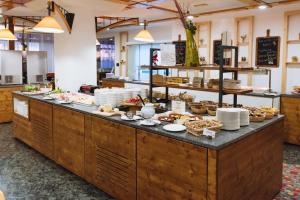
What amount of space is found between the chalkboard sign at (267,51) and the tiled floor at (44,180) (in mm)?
2745

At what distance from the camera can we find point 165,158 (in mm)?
2586

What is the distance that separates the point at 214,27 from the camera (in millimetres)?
7938

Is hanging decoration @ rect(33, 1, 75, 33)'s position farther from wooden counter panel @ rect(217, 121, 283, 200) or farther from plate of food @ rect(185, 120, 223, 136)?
wooden counter panel @ rect(217, 121, 283, 200)

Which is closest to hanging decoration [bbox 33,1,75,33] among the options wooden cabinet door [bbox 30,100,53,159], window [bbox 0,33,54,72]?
wooden cabinet door [bbox 30,100,53,159]

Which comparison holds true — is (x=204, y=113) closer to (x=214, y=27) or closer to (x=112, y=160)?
(x=112, y=160)

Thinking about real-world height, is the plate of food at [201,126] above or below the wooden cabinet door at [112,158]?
above

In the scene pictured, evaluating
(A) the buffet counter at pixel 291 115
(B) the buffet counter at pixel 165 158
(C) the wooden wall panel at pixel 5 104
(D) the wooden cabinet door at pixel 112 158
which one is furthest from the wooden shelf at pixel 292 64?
(C) the wooden wall panel at pixel 5 104

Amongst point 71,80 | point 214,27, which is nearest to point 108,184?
point 71,80

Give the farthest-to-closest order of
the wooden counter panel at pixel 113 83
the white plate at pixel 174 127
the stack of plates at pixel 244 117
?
the wooden counter panel at pixel 113 83, the stack of plates at pixel 244 117, the white plate at pixel 174 127

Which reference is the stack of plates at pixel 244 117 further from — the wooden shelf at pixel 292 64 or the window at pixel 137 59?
the window at pixel 137 59

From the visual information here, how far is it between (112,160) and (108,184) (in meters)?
0.33

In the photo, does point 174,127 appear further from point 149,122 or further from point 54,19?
point 54,19

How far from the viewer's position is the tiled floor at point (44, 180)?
11.2ft

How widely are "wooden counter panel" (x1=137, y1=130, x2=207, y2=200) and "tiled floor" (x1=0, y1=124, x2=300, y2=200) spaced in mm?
847
